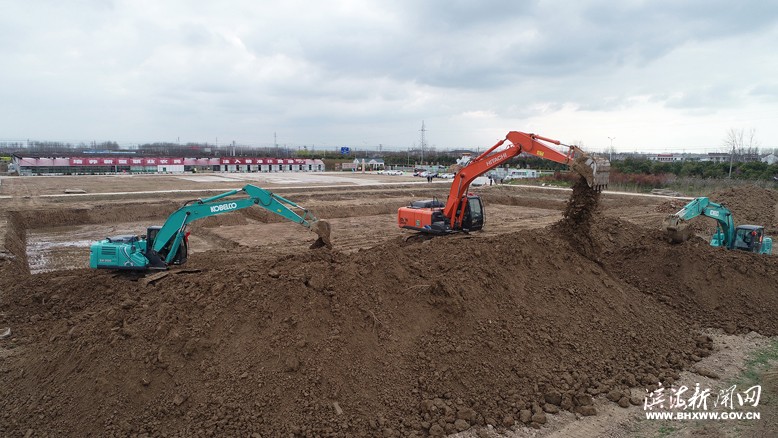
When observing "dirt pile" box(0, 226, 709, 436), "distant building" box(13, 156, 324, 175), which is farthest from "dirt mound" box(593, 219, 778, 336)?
"distant building" box(13, 156, 324, 175)

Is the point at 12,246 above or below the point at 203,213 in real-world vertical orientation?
below

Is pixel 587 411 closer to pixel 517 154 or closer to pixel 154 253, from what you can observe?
pixel 517 154

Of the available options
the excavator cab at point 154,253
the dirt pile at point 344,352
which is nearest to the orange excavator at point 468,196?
the dirt pile at point 344,352

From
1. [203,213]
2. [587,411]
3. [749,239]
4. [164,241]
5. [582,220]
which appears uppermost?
[203,213]

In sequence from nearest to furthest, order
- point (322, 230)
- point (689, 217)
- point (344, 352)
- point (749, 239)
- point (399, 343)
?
point (344, 352), point (399, 343), point (322, 230), point (689, 217), point (749, 239)

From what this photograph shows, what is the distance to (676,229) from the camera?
1253 cm

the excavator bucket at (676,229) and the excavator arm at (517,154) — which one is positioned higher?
the excavator arm at (517,154)

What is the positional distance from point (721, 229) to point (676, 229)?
3.10 metres

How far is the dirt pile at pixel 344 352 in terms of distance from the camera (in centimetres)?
608

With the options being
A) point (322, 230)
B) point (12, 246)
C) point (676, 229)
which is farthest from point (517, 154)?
point (12, 246)

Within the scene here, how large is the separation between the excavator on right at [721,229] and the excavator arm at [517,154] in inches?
113

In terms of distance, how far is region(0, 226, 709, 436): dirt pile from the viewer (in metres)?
6.08

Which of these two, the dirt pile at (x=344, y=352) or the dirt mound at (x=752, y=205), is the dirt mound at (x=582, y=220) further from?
the dirt mound at (x=752, y=205)

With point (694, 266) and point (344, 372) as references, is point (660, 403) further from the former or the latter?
point (694, 266)
